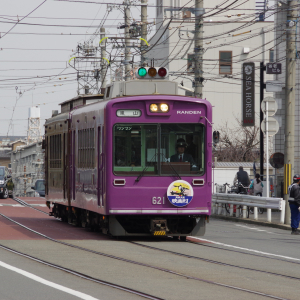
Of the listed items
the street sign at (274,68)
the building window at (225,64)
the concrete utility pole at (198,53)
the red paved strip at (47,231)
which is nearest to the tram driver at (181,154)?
the red paved strip at (47,231)

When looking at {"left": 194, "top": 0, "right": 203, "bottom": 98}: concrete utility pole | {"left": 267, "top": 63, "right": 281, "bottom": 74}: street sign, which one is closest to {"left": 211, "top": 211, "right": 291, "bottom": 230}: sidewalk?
{"left": 194, "top": 0, "right": 203, "bottom": 98}: concrete utility pole

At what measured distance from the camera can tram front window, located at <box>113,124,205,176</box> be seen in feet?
46.7

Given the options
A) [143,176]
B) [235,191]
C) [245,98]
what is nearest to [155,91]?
[143,176]

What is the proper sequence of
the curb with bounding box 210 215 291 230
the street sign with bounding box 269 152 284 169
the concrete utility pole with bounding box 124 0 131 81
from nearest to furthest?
the curb with bounding box 210 215 291 230, the street sign with bounding box 269 152 284 169, the concrete utility pole with bounding box 124 0 131 81

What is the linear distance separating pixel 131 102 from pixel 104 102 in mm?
661

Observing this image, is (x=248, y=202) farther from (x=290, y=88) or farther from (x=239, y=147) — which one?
(x=239, y=147)

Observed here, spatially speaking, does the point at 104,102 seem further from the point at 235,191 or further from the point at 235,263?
the point at 235,191

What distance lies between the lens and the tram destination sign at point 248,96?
1399 inches

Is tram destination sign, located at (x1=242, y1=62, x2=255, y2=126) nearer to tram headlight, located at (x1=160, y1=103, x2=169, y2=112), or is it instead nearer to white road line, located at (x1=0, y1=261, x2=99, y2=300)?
tram headlight, located at (x1=160, y1=103, x2=169, y2=112)

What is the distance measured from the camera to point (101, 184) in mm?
14758

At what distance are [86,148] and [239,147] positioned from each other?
120ft

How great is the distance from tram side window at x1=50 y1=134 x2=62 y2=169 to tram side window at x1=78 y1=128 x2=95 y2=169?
100 inches

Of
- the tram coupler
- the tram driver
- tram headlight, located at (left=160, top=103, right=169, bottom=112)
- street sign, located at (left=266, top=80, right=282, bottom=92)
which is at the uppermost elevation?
street sign, located at (left=266, top=80, right=282, bottom=92)

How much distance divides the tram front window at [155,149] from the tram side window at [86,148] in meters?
1.43
